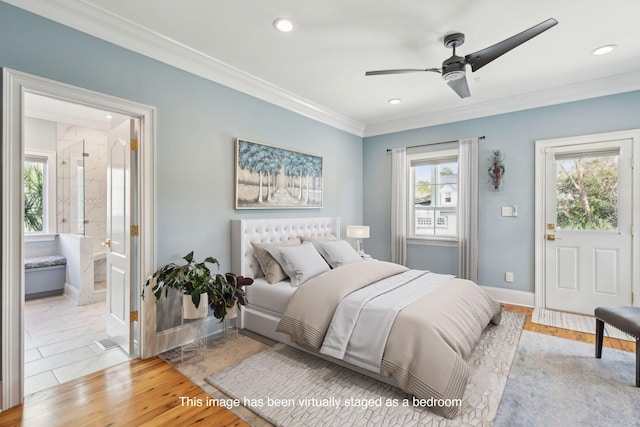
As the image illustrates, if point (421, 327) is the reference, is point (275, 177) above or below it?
above

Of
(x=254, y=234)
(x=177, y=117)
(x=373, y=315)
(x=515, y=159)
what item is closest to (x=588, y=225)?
(x=515, y=159)

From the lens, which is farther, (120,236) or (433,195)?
(433,195)

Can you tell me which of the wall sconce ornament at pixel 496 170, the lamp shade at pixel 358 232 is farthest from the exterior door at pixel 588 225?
the lamp shade at pixel 358 232

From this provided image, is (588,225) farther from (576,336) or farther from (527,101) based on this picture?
(527,101)

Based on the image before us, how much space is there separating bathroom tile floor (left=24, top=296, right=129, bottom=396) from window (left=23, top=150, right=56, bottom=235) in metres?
1.26

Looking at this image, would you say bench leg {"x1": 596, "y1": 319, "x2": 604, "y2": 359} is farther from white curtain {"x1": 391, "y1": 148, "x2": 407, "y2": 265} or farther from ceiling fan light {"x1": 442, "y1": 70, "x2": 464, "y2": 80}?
white curtain {"x1": 391, "y1": 148, "x2": 407, "y2": 265}

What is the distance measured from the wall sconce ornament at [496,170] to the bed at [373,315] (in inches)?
69.1

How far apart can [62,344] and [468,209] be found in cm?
495

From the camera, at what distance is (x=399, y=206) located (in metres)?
5.01

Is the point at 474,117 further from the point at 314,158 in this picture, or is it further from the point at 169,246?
the point at 169,246

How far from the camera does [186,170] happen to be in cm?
295

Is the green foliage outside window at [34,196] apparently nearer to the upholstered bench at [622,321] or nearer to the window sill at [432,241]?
the window sill at [432,241]

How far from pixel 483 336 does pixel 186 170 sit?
3315 mm

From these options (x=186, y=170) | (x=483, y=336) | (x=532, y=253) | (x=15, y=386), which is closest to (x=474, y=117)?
(x=532, y=253)
